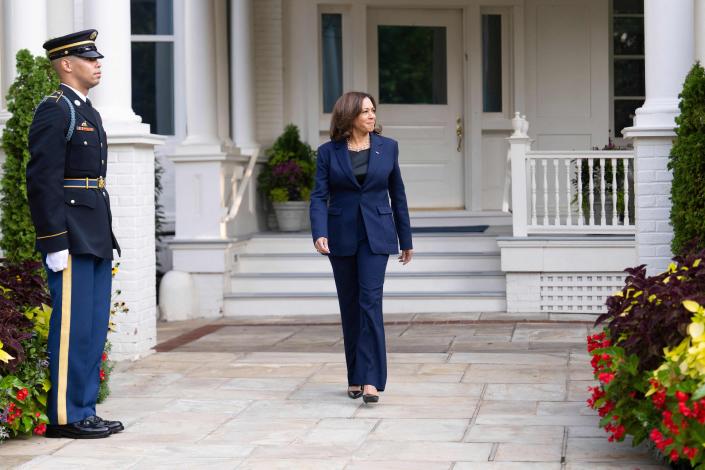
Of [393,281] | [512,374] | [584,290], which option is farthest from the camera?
[393,281]

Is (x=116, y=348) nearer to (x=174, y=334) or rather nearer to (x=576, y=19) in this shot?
(x=174, y=334)

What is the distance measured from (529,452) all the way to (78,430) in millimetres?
2107

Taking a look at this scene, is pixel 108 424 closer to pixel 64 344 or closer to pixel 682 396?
pixel 64 344

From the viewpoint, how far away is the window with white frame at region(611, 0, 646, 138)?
42.2ft

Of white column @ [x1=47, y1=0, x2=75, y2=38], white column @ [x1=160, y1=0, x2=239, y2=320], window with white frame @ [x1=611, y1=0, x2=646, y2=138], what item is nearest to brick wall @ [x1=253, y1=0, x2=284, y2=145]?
white column @ [x1=160, y1=0, x2=239, y2=320]

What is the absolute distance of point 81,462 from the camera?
17.6 feet

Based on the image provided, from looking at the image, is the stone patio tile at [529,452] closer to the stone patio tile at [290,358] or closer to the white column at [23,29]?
the stone patio tile at [290,358]

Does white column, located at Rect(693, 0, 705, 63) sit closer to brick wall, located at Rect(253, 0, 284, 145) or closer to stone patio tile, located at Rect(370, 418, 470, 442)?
stone patio tile, located at Rect(370, 418, 470, 442)

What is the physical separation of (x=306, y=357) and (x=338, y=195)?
192 cm

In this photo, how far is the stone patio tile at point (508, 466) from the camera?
5.10 m

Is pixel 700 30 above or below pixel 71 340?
above

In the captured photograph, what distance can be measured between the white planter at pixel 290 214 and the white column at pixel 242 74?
68 cm

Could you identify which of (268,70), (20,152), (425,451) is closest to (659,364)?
(425,451)

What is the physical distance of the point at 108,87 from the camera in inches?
324
